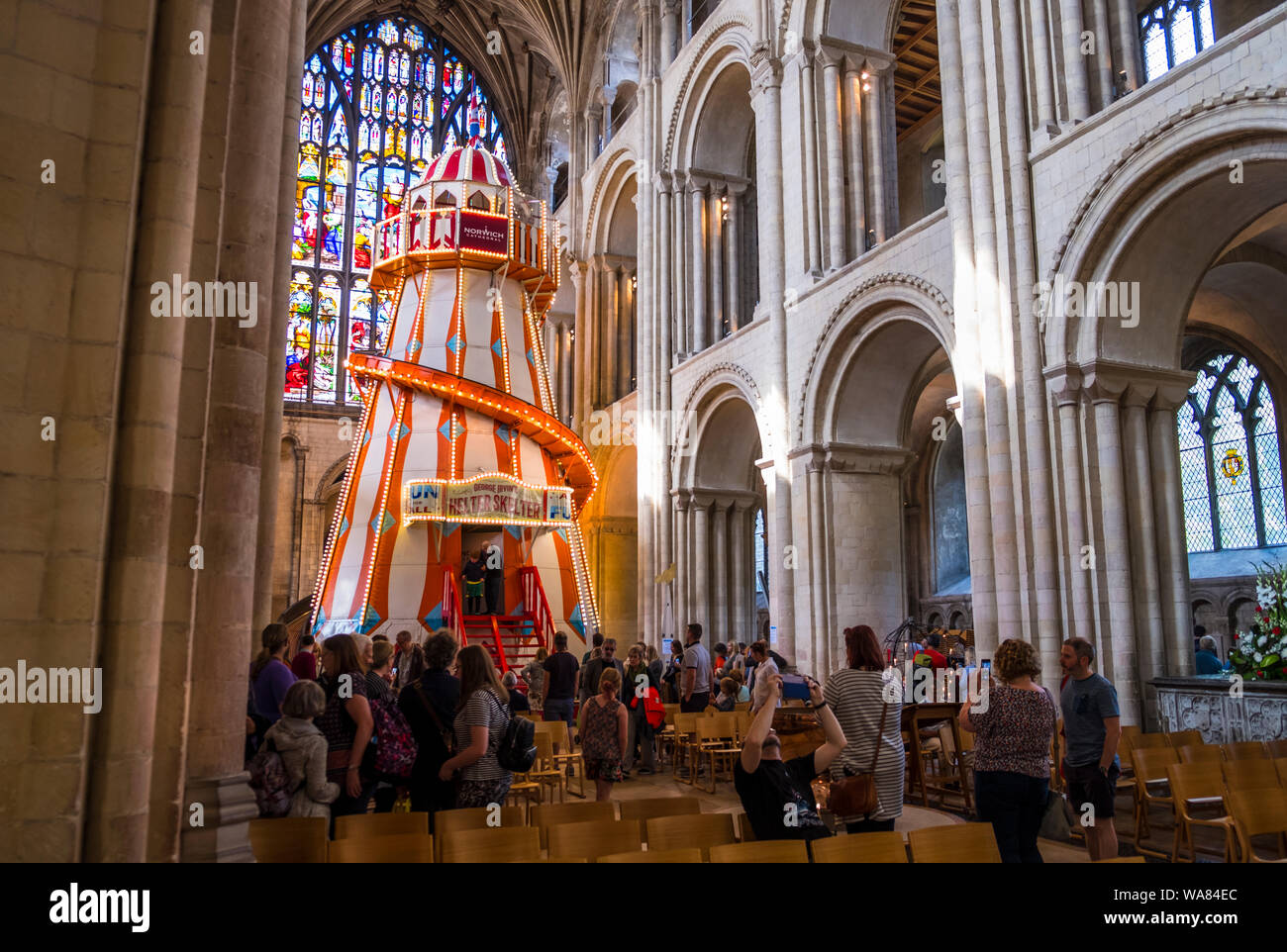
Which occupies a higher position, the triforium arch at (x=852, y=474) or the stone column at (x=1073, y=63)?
the stone column at (x=1073, y=63)

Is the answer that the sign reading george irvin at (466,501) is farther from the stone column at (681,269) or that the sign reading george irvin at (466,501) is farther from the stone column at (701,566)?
the stone column at (681,269)

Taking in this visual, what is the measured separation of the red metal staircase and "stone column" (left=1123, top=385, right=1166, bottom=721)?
8.02 meters

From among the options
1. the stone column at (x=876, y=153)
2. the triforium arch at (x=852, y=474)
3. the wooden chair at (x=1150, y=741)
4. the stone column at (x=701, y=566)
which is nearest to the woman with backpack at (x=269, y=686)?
the wooden chair at (x=1150, y=741)

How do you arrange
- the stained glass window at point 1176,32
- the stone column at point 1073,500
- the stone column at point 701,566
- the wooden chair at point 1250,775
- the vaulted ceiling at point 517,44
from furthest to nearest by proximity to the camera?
the vaulted ceiling at point 517,44
the stone column at point 701,566
the stained glass window at point 1176,32
the stone column at point 1073,500
the wooden chair at point 1250,775

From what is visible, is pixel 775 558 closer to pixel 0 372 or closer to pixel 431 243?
pixel 431 243

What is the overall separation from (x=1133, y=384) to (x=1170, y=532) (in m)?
1.51

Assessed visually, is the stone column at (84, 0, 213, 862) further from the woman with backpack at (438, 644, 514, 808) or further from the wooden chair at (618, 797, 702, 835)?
the wooden chair at (618, 797, 702, 835)

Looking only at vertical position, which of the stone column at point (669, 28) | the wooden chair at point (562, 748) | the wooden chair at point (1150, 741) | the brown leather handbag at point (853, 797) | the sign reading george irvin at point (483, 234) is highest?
the stone column at point (669, 28)

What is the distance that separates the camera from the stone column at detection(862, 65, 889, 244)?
13922mm

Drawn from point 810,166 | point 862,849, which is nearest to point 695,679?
point 862,849

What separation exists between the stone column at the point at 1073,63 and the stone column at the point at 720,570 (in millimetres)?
9483

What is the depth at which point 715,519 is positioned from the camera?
57.9ft

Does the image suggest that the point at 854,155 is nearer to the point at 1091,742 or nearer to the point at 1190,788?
the point at 1190,788

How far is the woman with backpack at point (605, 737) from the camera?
613 cm
